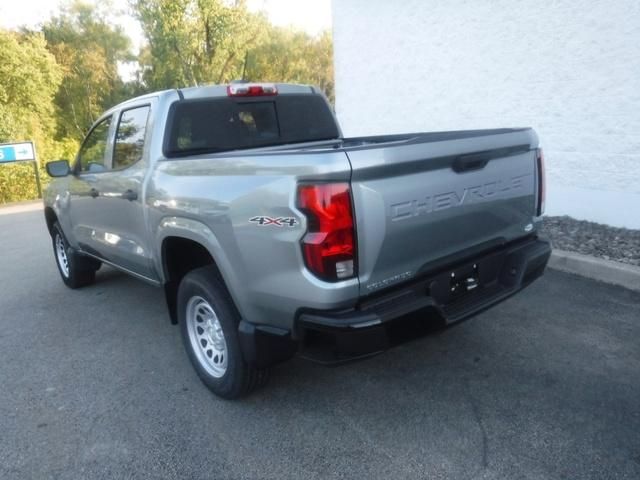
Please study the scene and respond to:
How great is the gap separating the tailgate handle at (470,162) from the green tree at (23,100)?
51.0 ft

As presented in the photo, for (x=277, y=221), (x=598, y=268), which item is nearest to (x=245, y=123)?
(x=277, y=221)

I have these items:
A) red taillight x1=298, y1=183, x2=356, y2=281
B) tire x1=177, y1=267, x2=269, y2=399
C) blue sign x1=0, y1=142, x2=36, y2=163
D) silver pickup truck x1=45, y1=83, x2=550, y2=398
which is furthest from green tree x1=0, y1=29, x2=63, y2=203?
red taillight x1=298, y1=183, x2=356, y2=281

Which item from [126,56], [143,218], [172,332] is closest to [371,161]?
[143,218]

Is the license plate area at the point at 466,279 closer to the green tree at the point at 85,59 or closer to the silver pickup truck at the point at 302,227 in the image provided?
the silver pickup truck at the point at 302,227

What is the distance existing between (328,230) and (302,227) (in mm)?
120

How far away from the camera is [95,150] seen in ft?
15.6

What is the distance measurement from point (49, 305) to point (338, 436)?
3855 mm

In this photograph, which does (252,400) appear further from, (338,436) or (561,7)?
(561,7)

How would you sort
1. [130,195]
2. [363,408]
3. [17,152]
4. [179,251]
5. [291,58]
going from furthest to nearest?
[291,58]
[17,152]
[130,195]
[179,251]
[363,408]

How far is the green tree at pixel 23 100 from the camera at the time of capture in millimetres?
15164

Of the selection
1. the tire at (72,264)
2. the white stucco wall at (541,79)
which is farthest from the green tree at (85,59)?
the tire at (72,264)

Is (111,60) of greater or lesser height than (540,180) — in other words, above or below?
above

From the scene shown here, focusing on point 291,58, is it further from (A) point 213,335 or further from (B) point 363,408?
(B) point 363,408

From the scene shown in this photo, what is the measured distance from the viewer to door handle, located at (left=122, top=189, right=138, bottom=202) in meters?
3.68
